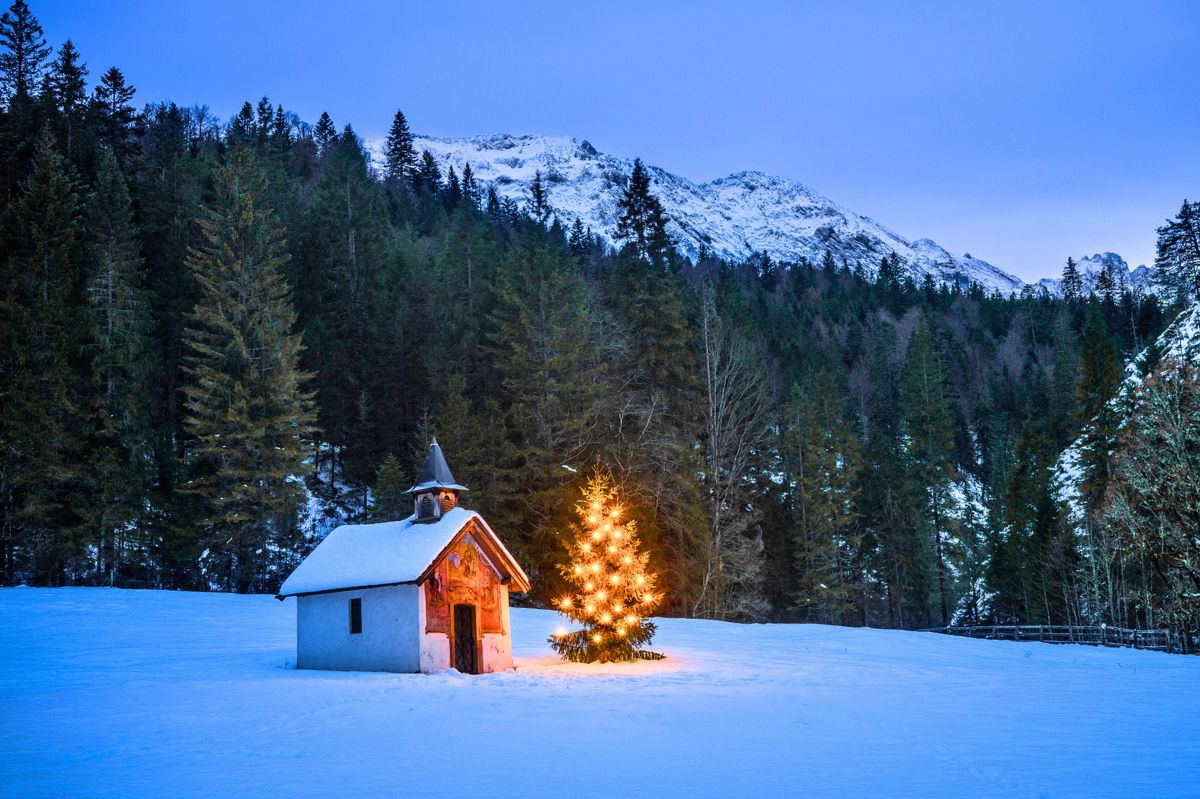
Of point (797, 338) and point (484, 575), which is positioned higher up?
point (797, 338)

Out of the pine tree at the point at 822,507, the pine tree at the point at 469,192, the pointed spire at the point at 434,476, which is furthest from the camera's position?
the pine tree at the point at 469,192

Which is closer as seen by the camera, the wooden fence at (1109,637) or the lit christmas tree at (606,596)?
the lit christmas tree at (606,596)

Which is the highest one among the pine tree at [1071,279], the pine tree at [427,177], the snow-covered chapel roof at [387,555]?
the pine tree at [427,177]

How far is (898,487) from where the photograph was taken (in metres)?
57.8

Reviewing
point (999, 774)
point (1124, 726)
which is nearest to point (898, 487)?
point (1124, 726)

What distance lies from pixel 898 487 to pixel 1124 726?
46133mm

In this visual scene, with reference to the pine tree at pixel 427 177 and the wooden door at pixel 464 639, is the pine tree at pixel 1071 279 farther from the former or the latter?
the wooden door at pixel 464 639

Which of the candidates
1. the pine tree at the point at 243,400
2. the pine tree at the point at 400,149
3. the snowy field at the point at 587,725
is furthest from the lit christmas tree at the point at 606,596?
the pine tree at the point at 400,149

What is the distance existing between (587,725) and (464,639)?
30.1 feet

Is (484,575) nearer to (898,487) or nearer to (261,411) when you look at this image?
(261,411)

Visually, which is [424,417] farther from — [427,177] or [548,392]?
[427,177]

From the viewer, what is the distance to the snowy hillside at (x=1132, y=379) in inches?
1608

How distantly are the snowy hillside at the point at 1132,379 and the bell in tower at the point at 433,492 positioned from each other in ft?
106

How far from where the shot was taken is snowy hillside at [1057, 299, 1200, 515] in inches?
1608
